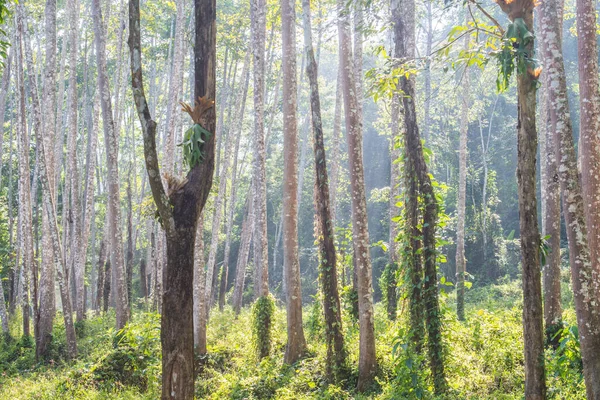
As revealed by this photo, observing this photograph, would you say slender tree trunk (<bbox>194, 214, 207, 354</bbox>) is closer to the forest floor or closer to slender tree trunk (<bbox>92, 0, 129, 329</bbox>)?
the forest floor

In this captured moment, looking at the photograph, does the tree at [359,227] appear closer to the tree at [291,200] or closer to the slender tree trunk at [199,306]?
the tree at [291,200]

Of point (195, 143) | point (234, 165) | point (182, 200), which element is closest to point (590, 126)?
point (195, 143)

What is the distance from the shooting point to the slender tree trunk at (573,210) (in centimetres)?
489

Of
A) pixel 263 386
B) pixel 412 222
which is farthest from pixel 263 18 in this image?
pixel 263 386

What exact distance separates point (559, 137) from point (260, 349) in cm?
689

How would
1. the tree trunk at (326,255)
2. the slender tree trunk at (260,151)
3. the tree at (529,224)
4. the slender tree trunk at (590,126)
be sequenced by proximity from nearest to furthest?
1. the tree at (529,224)
2. the slender tree trunk at (590,126)
3. the tree trunk at (326,255)
4. the slender tree trunk at (260,151)

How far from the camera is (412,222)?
701 centimetres

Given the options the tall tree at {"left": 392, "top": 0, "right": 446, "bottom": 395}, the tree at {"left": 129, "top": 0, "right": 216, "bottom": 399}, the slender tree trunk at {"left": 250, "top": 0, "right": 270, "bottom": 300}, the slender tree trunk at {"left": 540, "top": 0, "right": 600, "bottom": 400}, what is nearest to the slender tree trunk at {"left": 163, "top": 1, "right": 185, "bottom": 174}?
the slender tree trunk at {"left": 250, "top": 0, "right": 270, "bottom": 300}

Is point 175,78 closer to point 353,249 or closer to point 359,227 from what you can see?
point 353,249

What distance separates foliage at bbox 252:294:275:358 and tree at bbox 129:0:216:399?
200 inches

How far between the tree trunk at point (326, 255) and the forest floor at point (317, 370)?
313mm

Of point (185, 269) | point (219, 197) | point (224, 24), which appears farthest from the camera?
point (224, 24)

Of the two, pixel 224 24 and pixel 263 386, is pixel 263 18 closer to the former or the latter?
pixel 263 386

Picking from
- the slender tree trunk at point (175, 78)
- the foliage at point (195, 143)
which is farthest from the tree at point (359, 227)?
the slender tree trunk at point (175, 78)
